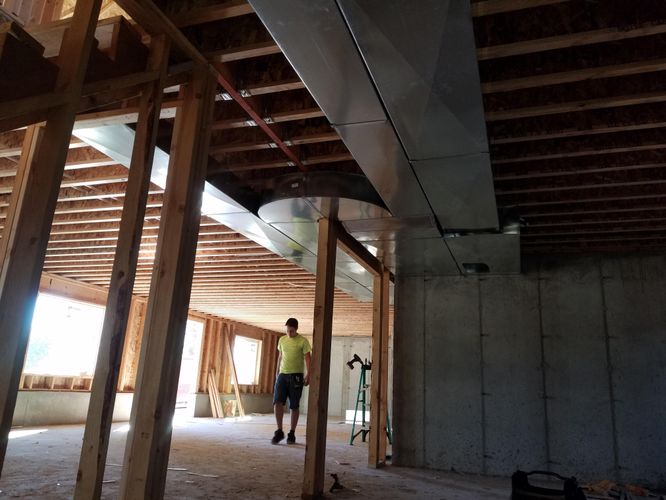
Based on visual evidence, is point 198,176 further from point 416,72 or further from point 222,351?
point 222,351

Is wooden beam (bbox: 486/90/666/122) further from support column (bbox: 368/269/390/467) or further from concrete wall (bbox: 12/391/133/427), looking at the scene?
concrete wall (bbox: 12/391/133/427)

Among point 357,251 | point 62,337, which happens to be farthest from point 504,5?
point 62,337

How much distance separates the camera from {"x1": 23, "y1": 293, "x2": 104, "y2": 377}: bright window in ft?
24.3

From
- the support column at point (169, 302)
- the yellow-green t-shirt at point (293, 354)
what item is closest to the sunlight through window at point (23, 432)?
the yellow-green t-shirt at point (293, 354)

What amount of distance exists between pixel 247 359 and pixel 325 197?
10808 millimetres

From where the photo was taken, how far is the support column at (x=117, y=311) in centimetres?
171

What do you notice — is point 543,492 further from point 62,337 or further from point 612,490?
point 62,337

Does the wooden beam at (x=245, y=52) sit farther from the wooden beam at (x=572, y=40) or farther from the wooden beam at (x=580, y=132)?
the wooden beam at (x=580, y=132)

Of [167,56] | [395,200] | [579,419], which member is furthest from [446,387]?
[167,56]

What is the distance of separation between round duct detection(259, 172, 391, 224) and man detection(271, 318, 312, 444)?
8.28ft

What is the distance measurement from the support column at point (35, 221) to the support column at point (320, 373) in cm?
222

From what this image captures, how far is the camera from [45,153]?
1580mm

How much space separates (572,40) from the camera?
2.07 metres

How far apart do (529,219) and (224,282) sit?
15.1 feet
